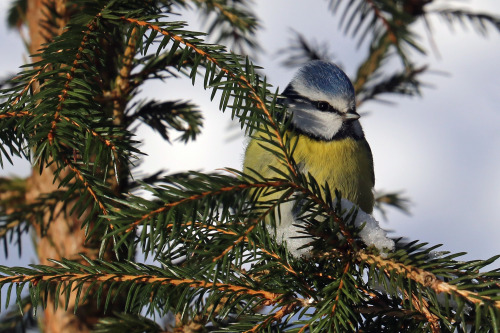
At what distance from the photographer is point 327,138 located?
174 centimetres

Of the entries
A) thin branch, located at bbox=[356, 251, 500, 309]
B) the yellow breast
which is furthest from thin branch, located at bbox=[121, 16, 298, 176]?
the yellow breast

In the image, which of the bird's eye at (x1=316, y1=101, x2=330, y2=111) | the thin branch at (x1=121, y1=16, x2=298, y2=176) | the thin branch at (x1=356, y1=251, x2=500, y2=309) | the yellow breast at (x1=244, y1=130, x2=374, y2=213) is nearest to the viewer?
Result: the thin branch at (x1=356, y1=251, x2=500, y2=309)


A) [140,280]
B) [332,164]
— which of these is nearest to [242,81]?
[140,280]

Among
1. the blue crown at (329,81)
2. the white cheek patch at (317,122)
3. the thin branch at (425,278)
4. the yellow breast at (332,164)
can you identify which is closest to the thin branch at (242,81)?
the thin branch at (425,278)

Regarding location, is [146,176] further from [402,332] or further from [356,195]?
[402,332]

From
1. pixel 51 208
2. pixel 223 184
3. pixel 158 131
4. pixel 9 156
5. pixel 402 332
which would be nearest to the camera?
pixel 223 184

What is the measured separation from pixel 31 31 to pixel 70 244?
2.36ft

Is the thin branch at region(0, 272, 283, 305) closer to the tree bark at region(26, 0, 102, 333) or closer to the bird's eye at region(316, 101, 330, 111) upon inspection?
the tree bark at region(26, 0, 102, 333)

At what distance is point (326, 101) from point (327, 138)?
168 mm

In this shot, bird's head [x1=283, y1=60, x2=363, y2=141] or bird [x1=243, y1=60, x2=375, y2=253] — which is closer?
bird [x1=243, y1=60, x2=375, y2=253]

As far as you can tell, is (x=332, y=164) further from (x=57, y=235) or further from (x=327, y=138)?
(x=57, y=235)

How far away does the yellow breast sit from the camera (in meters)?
1.63

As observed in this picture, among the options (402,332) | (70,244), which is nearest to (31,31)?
(70,244)

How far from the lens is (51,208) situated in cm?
169
